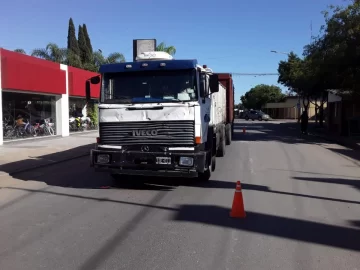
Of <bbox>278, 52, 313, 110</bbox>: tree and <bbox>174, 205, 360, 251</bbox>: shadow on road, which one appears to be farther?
<bbox>278, 52, 313, 110</bbox>: tree

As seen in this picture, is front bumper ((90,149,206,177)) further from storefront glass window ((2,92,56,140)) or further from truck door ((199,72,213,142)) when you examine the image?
storefront glass window ((2,92,56,140))

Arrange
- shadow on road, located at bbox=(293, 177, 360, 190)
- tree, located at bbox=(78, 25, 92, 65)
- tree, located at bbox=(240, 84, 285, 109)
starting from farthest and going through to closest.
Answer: tree, located at bbox=(240, 84, 285, 109) → tree, located at bbox=(78, 25, 92, 65) → shadow on road, located at bbox=(293, 177, 360, 190)

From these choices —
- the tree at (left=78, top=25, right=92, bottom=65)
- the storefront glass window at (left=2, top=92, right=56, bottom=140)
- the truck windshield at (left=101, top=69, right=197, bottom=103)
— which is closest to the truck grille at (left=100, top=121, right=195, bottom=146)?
the truck windshield at (left=101, top=69, right=197, bottom=103)

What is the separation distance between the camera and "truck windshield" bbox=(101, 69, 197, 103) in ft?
28.0

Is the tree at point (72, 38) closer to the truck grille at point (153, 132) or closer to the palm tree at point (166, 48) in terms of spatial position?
the palm tree at point (166, 48)

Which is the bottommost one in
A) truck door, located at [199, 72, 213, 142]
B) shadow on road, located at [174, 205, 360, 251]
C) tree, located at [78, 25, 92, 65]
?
shadow on road, located at [174, 205, 360, 251]

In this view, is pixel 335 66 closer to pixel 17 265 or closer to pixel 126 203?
pixel 126 203

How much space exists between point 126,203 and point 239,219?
2342 mm

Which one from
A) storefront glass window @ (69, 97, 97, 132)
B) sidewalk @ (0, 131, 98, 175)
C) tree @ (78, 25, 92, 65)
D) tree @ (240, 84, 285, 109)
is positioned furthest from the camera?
tree @ (240, 84, 285, 109)

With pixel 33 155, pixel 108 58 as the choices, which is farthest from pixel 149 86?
pixel 108 58

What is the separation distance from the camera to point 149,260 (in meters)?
4.75

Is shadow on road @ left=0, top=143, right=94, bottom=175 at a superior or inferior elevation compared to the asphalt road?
superior

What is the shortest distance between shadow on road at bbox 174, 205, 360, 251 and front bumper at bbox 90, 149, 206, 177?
1.18 meters

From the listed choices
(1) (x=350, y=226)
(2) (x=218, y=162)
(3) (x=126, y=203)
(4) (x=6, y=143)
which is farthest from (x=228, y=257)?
(4) (x=6, y=143)
